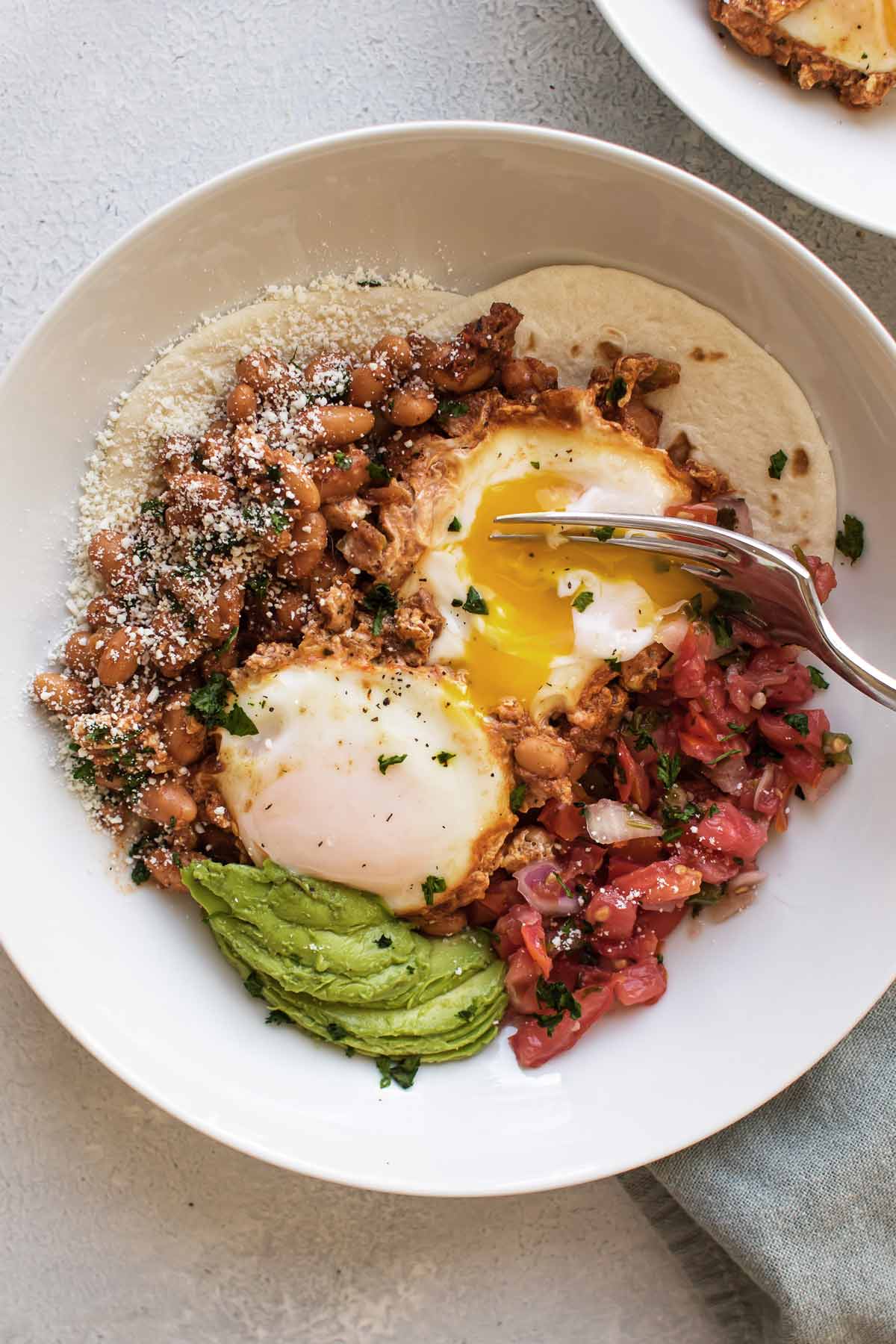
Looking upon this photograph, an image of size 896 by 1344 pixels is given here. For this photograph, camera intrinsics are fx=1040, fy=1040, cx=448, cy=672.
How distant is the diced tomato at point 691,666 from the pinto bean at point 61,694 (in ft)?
5.53

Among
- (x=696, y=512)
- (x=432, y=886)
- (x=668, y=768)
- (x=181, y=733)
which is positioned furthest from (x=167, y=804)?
(x=696, y=512)

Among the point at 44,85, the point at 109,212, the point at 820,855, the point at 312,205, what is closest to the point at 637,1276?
the point at 820,855

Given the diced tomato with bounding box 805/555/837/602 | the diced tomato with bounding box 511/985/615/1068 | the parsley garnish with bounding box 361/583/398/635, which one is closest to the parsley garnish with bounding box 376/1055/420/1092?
the diced tomato with bounding box 511/985/615/1068

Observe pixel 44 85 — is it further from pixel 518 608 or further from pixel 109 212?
pixel 518 608

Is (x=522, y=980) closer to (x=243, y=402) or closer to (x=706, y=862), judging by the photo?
(x=706, y=862)

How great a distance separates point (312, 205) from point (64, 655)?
1.43 meters

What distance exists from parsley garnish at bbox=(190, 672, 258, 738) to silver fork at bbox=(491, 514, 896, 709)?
86 centimetres

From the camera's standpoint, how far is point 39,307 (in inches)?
124

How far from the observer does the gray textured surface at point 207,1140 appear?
3176 mm

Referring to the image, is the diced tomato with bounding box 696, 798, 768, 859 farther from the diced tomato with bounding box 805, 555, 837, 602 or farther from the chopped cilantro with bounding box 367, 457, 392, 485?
the chopped cilantro with bounding box 367, 457, 392, 485

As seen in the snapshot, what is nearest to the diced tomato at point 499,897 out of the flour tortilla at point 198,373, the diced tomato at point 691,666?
the diced tomato at point 691,666

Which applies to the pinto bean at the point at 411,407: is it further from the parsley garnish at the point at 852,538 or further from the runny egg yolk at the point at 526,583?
the parsley garnish at the point at 852,538

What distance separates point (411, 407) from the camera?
2869 mm

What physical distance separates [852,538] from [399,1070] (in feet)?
6.74
